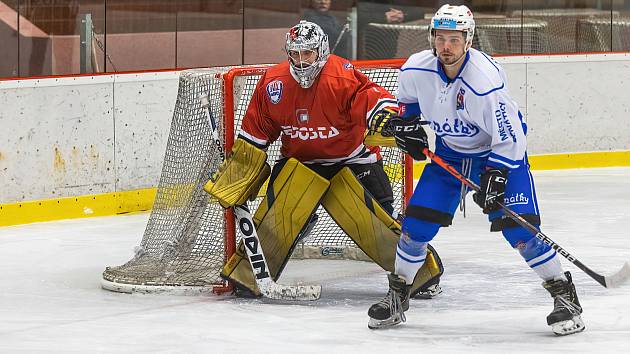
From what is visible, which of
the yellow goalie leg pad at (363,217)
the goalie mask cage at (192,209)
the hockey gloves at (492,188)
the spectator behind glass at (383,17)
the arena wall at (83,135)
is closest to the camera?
the hockey gloves at (492,188)

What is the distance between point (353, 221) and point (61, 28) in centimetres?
266

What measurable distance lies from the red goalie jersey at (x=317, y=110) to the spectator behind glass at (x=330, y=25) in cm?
308

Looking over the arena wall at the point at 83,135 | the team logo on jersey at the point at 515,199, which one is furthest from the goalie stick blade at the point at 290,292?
the arena wall at the point at 83,135

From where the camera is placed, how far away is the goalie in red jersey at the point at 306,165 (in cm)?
528

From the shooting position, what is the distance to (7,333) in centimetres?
482

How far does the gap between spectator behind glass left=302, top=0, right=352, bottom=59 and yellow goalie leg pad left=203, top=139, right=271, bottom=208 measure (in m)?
3.20

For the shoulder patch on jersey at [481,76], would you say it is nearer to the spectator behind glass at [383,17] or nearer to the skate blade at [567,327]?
the skate blade at [567,327]

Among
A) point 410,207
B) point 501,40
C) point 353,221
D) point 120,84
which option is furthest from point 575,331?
point 501,40

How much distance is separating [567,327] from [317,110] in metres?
1.27

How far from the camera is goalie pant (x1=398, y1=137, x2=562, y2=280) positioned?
4613 millimetres

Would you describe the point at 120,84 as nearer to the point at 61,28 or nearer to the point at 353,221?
the point at 61,28

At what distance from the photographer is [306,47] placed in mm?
5203

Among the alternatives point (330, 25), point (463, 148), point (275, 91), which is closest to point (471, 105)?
point (463, 148)

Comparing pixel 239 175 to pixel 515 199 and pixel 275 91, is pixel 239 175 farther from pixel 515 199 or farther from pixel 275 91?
pixel 515 199
